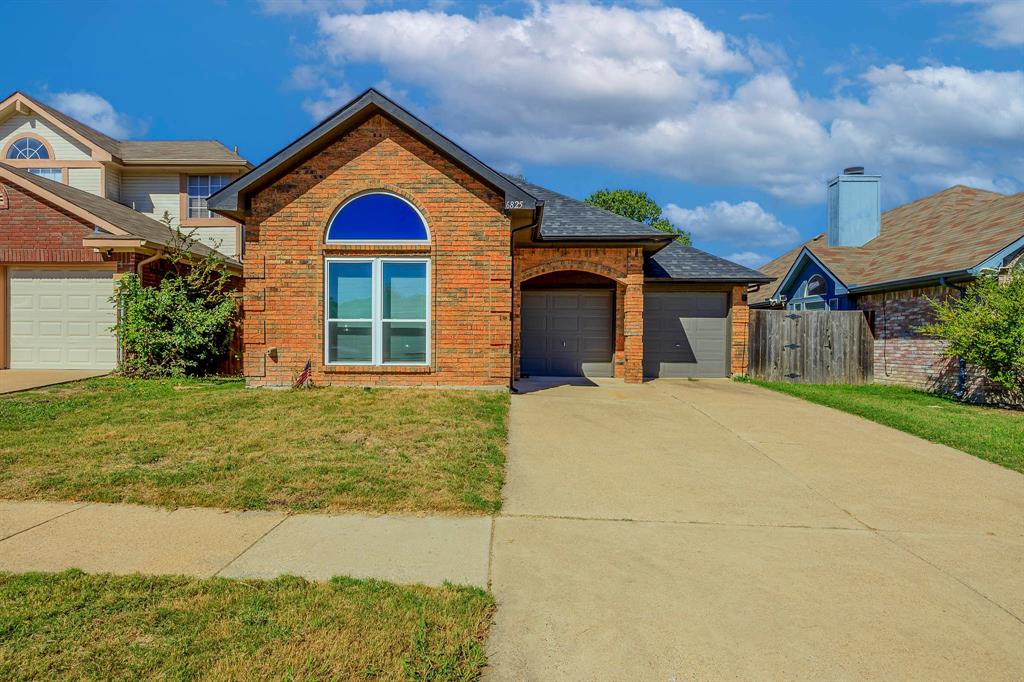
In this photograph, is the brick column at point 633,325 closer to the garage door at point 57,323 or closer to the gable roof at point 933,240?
the gable roof at point 933,240

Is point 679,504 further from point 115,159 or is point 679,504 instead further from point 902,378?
point 115,159

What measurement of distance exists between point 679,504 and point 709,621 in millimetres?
2230

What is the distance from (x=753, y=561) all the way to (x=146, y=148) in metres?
24.8

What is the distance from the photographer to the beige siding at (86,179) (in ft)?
64.7

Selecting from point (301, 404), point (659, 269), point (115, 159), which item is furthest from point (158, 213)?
point (659, 269)

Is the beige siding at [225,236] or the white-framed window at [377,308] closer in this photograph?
the white-framed window at [377,308]

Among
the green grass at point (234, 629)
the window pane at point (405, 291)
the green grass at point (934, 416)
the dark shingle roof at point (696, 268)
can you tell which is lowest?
the green grass at point (234, 629)

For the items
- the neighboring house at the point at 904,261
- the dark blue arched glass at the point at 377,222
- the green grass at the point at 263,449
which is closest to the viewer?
the green grass at the point at 263,449

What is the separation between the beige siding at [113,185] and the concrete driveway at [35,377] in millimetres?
8636

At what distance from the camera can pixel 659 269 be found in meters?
16.1

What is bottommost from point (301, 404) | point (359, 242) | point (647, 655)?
point (647, 655)

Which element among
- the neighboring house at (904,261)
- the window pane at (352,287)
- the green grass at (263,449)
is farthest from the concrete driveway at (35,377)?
the neighboring house at (904,261)

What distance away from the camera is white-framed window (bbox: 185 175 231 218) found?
20234mm

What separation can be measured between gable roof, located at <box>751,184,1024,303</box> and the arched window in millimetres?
25655
